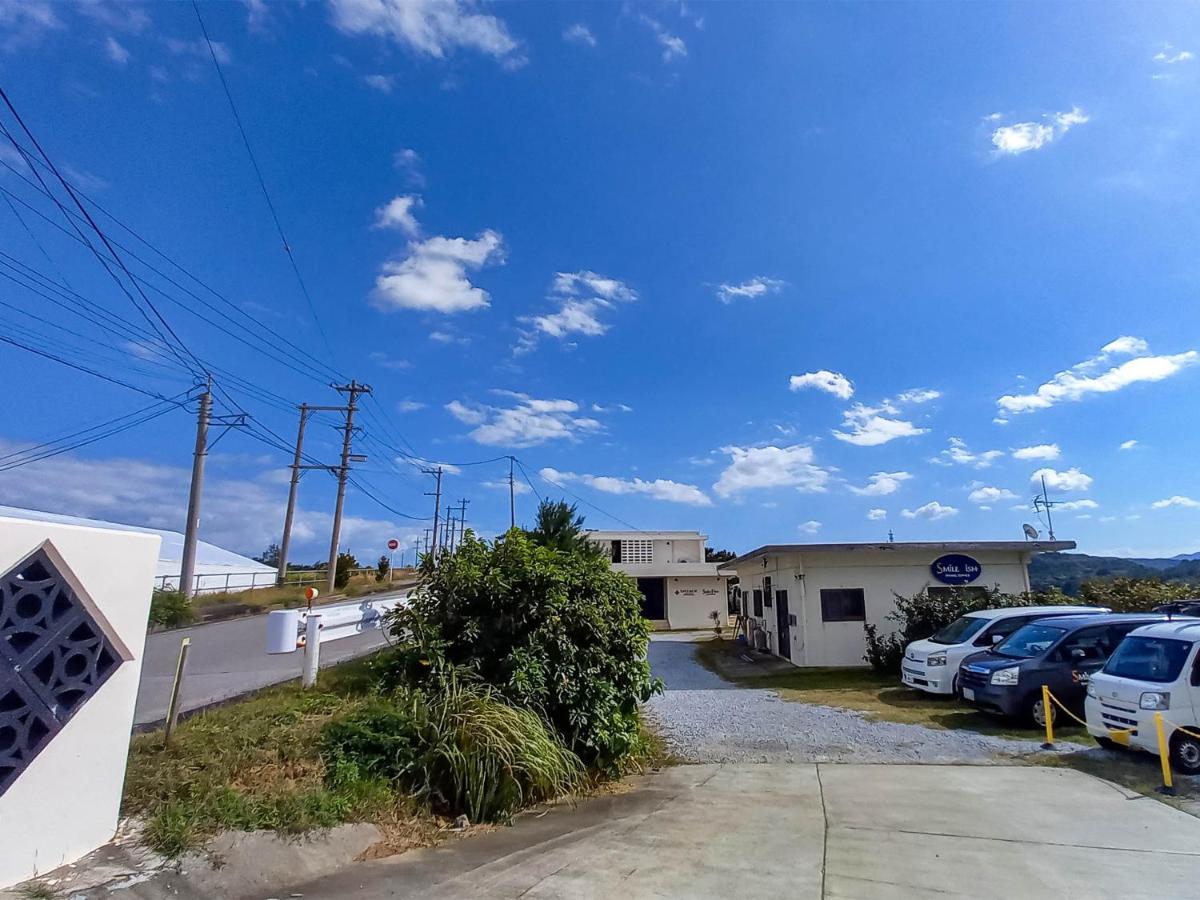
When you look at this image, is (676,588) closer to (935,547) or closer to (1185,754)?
(935,547)

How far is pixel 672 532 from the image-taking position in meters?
37.6

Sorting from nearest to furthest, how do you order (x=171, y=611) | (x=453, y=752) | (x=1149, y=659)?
(x=453, y=752) < (x=1149, y=659) < (x=171, y=611)

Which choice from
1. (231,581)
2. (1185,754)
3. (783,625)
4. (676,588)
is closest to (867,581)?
(783,625)

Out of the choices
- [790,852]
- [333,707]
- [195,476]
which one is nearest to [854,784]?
[790,852]

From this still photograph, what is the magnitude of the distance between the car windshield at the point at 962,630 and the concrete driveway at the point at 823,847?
6186 millimetres

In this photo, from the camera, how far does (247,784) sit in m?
4.76

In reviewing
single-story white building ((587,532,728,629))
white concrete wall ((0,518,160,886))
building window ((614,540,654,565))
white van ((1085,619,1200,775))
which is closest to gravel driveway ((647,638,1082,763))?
white van ((1085,619,1200,775))

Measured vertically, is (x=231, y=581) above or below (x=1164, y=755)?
above

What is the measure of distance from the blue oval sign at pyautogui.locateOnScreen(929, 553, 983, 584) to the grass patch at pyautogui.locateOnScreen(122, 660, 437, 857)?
604 inches

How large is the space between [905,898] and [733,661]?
16054 mm

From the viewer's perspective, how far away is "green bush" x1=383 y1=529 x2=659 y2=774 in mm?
6848

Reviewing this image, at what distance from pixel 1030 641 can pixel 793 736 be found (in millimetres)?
4716

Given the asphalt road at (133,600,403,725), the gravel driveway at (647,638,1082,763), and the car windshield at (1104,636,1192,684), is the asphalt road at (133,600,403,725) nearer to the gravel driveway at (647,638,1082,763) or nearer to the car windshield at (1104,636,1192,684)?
the gravel driveway at (647,638,1082,763)

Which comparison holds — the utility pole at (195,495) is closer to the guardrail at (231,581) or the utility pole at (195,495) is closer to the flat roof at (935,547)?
the guardrail at (231,581)
